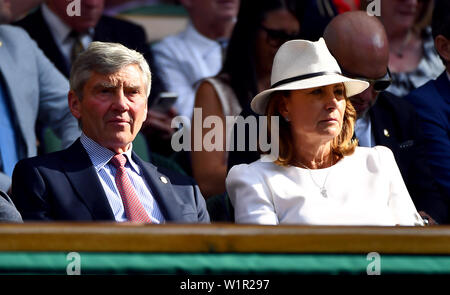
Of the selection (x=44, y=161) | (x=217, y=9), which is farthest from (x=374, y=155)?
(x=217, y=9)

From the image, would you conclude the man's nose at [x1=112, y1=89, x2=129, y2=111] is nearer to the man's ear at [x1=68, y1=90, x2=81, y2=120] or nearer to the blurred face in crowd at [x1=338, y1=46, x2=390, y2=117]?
the man's ear at [x1=68, y1=90, x2=81, y2=120]

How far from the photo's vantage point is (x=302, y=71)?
11.3 feet

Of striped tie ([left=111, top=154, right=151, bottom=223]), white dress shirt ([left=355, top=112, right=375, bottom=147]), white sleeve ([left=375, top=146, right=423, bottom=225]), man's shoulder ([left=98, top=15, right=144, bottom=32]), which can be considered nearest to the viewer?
striped tie ([left=111, top=154, right=151, bottom=223])

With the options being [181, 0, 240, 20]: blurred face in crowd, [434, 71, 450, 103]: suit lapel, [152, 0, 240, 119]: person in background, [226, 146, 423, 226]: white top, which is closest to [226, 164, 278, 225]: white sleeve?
[226, 146, 423, 226]: white top

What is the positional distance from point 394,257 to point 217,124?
5.17 ft

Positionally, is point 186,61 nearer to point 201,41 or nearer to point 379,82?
point 201,41

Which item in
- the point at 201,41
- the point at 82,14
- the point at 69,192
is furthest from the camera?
the point at 201,41

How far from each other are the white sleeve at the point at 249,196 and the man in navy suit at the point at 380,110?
2.27 ft

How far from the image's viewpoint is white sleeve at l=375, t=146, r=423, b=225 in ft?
11.2

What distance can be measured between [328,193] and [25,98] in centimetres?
143

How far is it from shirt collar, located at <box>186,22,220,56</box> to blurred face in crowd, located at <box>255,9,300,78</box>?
2.71 ft

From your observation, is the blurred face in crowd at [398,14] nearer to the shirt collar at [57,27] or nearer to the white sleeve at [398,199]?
the shirt collar at [57,27]

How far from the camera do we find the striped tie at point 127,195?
10.8ft
